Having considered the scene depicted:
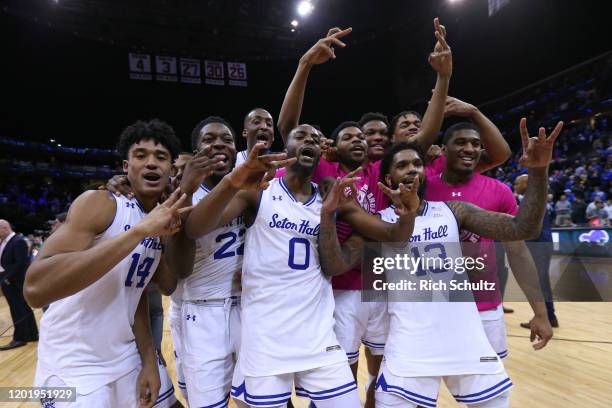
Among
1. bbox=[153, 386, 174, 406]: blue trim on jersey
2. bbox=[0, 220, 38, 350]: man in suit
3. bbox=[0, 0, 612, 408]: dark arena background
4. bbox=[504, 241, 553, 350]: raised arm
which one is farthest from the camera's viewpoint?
bbox=[0, 0, 612, 408]: dark arena background

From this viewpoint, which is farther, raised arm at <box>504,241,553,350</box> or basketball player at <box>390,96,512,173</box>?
basketball player at <box>390,96,512,173</box>

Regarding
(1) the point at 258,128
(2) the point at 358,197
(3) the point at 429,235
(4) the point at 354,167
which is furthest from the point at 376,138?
(3) the point at 429,235

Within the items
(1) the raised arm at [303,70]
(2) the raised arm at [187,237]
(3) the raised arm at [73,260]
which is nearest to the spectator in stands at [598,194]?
(1) the raised arm at [303,70]

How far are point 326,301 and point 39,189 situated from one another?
22.6 m

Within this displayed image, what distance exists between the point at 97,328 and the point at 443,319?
1675 millimetres

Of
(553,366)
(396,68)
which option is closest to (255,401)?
(553,366)

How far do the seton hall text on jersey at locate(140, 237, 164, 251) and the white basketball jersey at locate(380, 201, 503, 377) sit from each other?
1263mm

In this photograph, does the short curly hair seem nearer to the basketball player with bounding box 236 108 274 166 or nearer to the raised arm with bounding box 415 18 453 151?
the basketball player with bounding box 236 108 274 166

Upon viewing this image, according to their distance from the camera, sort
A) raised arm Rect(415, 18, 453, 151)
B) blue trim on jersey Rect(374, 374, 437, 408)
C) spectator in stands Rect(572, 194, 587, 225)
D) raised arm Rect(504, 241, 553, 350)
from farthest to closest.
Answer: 1. spectator in stands Rect(572, 194, 587, 225)
2. raised arm Rect(415, 18, 453, 151)
3. raised arm Rect(504, 241, 553, 350)
4. blue trim on jersey Rect(374, 374, 437, 408)

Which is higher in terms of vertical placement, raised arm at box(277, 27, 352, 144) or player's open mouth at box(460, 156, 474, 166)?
raised arm at box(277, 27, 352, 144)

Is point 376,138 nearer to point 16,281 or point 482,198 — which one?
point 482,198

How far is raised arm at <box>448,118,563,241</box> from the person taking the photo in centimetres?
210

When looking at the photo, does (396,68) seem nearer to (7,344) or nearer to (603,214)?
(603,214)

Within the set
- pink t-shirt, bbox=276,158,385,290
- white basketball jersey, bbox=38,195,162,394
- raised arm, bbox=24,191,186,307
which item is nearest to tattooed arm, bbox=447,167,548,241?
pink t-shirt, bbox=276,158,385,290
